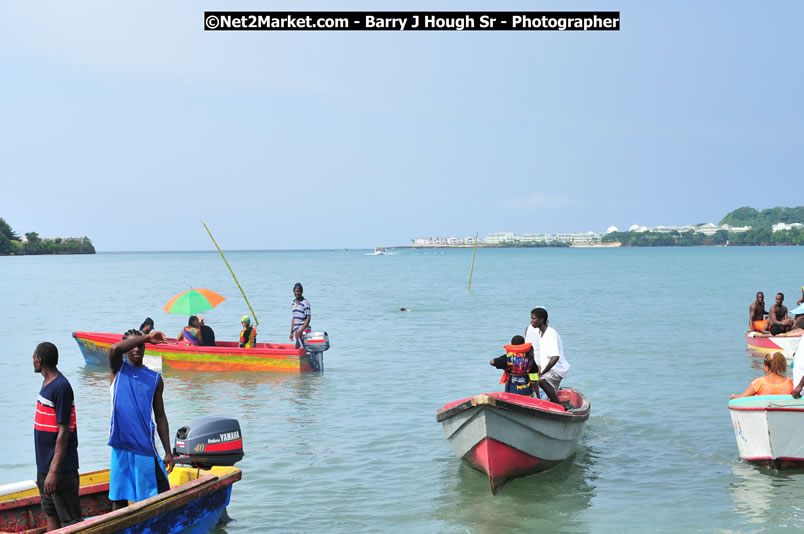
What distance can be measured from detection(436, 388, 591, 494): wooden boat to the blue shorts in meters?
3.99

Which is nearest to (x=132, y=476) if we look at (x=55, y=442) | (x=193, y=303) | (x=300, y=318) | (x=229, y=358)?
(x=55, y=442)

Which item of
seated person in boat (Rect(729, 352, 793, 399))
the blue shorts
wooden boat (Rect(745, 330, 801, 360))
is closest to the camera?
the blue shorts

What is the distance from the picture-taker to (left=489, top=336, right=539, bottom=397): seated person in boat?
10.7 meters

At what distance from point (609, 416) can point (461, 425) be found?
18.6 feet

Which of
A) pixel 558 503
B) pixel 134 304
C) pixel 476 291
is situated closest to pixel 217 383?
pixel 558 503

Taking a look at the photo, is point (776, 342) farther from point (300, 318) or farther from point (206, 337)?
point (206, 337)

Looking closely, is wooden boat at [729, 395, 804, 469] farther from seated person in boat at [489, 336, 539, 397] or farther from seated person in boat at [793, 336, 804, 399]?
seated person in boat at [489, 336, 539, 397]

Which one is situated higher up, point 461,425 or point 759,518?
point 461,425

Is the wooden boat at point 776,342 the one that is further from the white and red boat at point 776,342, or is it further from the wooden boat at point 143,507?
the wooden boat at point 143,507

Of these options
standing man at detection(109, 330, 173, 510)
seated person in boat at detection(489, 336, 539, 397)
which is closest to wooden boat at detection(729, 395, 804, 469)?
seated person in boat at detection(489, 336, 539, 397)

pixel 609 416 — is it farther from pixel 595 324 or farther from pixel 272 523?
pixel 595 324

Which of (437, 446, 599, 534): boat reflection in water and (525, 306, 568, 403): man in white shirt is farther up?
(525, 306, 568, 403): man in white shirt

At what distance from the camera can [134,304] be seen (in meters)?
49.6

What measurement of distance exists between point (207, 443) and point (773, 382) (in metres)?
6.84
